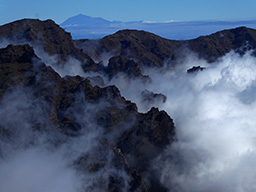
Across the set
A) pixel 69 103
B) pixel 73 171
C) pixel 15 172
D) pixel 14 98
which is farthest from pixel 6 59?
pixel 73 171

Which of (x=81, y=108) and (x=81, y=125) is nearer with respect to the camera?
(x=81, y=125)

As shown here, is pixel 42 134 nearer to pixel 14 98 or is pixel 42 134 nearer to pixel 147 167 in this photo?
pixel 14 98

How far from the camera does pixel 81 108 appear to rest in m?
150

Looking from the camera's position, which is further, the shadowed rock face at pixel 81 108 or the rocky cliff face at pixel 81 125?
the shadowed rock face at pixel 81 108

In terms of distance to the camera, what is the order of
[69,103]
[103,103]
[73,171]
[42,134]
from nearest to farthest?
[73,171], [42,134], [69,103], [103,103]

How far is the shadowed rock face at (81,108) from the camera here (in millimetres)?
138625

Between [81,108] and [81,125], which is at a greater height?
[81,108]

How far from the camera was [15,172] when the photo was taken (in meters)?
113

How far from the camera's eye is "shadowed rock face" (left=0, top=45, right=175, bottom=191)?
455 ft

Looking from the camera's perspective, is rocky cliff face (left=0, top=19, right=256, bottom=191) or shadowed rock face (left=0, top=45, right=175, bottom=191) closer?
rocky cliff face (left=0, top=19, right=256, bottom=191)

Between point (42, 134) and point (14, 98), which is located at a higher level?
point (14, 98)

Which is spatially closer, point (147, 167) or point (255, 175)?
point (147, 167)

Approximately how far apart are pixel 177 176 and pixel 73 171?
1848 inches

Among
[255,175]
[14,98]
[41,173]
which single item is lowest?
[255,175]
